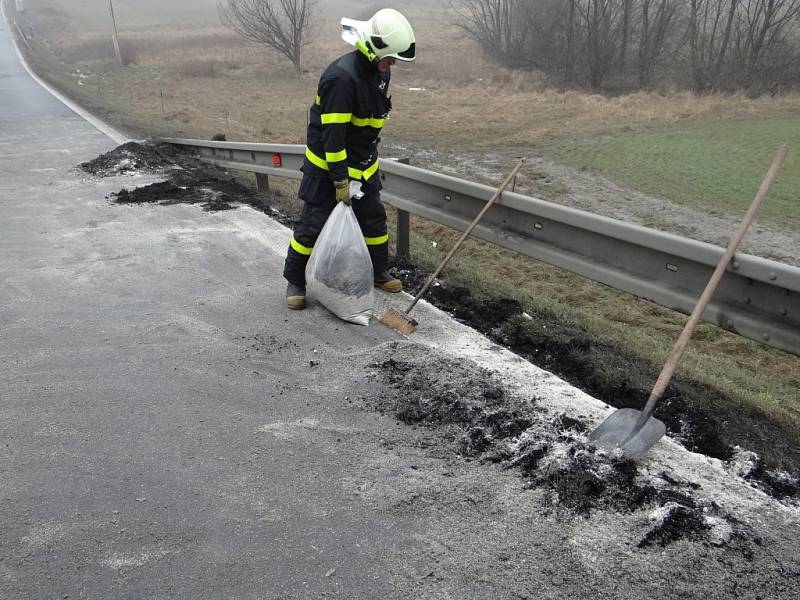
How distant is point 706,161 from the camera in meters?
11.0

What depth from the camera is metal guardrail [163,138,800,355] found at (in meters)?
3.18

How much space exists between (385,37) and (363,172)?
3.02 ft

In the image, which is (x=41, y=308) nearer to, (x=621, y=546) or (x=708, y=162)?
(x=621, y=546)

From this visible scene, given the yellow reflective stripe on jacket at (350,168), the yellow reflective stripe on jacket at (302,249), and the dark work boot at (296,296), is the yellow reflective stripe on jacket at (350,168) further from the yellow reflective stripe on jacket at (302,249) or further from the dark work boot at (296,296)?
the dark work boot at (296,296)

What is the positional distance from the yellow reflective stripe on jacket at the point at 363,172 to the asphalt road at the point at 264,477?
3.23ft

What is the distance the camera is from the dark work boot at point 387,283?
4836mm

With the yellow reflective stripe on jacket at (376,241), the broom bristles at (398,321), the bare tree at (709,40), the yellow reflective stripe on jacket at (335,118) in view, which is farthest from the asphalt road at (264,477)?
the bare tree at (709,40)

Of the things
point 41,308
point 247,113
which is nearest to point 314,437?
point 41,308

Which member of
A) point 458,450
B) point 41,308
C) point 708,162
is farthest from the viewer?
point 708,162

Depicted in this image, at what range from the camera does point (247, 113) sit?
19016 millimetres

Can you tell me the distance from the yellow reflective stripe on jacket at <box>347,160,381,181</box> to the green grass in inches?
220

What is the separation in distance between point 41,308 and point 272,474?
260 cm

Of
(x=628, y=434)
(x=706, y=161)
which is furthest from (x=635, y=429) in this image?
(x=706, y=161)

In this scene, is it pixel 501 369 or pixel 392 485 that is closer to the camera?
pixel 392 485
